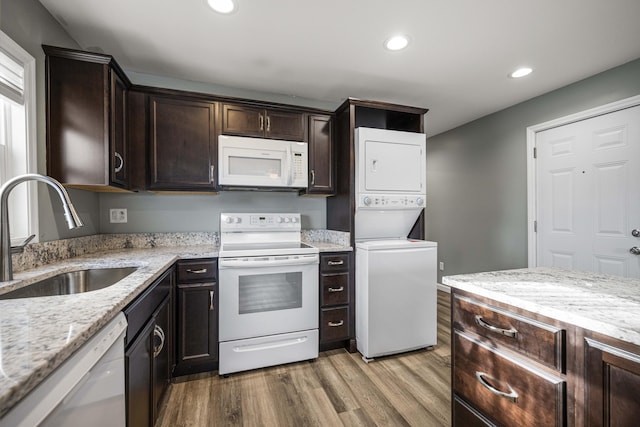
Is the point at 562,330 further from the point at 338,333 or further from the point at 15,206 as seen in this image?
the point at 15,206

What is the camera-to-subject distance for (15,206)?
1462mm

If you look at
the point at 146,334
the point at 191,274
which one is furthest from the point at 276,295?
the point at 146,334

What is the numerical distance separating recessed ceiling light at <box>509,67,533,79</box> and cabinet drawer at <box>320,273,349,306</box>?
2.30 metres

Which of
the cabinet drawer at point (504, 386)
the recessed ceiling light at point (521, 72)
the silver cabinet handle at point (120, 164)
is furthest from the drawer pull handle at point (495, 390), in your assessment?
the recessed ceiling light at point (521, 72)

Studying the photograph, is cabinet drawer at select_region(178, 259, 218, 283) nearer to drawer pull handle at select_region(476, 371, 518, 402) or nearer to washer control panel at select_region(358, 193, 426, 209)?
washer control panel at select_region(358, 193, 426, 209)

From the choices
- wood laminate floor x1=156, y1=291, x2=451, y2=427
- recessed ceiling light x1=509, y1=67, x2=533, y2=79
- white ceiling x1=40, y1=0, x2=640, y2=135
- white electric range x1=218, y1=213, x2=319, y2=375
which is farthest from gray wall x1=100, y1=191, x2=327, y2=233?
recessed ceiling light x1=509, y1=67, x2=533, y2=79

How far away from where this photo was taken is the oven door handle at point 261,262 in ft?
6.52

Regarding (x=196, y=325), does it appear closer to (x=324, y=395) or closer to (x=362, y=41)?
(x=324, y=395)

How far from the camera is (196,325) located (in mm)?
1957

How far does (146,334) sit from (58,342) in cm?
69

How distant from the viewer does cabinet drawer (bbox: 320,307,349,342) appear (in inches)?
89.7

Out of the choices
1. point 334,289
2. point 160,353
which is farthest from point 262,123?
point 160,353

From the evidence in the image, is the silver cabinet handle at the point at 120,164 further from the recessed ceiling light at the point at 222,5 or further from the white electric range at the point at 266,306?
the recessed ceiling light at the point at 222,5

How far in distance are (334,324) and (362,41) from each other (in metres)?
2.22
